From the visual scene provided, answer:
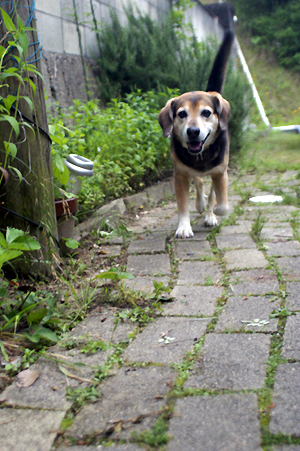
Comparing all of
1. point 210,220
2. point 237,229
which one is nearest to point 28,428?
point 237,229

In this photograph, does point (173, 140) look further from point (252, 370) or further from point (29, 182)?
point (252, 370)

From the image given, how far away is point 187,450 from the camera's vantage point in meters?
1.24

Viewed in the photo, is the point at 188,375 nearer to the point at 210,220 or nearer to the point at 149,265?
the point at 149,265

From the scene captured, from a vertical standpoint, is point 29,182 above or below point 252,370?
above

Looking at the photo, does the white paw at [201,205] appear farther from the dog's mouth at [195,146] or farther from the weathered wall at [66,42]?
the weathered wall at [66,42]

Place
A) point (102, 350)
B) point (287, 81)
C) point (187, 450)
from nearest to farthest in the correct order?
point (187, 450)
point (102, 350)
point (287, 81)

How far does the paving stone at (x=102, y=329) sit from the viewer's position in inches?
76.6

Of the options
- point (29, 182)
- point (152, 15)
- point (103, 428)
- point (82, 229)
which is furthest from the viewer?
point (152, 15)

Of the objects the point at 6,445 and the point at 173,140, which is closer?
the point at 6,445

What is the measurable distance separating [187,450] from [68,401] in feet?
1.56

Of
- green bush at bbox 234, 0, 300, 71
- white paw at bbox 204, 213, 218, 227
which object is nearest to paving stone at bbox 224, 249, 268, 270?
white paw at bbox 204, 213, 218, 227

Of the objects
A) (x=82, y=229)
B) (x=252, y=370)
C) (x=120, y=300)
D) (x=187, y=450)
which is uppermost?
(x=187, y=450)

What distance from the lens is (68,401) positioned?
1524 millimetres

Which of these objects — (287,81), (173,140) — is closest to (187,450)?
(173,140)
